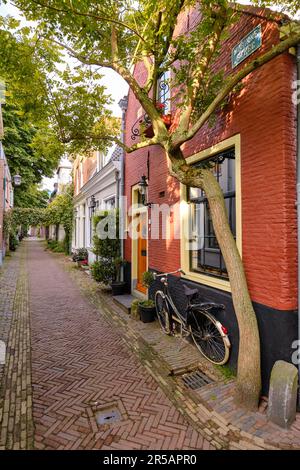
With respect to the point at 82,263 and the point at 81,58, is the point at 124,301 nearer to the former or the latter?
the point at 81,58

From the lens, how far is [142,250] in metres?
7.50

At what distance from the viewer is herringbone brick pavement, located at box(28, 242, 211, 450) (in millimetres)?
2645

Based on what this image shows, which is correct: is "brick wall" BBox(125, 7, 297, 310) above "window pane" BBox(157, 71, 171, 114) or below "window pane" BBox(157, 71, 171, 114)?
below

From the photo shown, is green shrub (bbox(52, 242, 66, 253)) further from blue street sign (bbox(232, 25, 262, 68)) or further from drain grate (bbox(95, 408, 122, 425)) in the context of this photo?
blue street sign (bbox(232, 25, 262, 68))

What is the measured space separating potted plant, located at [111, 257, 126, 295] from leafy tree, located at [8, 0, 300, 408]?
4875 millimetres

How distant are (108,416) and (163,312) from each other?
101 inches

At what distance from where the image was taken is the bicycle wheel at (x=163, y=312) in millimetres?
5207

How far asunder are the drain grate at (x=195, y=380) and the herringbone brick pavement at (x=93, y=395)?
1.44 ft

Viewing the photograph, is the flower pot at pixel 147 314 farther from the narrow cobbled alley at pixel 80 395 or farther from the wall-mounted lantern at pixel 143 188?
the wall-mounted lantern at pixel 143 188

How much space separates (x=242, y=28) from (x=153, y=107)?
64.3 inches

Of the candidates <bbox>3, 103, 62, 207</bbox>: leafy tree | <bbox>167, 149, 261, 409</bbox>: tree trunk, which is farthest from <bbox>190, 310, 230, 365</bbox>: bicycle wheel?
<bbox>3, 103, 62, 207</bbox>: leafy tree

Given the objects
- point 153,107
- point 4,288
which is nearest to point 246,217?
point 153,107

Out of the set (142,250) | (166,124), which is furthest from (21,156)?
(166,124)

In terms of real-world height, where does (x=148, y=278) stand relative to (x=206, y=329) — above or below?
above
